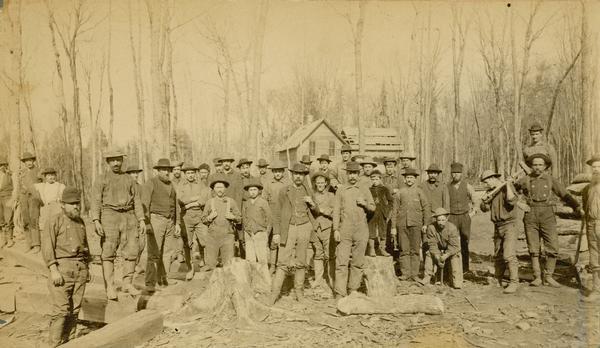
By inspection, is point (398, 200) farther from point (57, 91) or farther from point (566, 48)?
point (57, 91)

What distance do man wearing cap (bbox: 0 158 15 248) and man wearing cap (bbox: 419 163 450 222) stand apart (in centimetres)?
878

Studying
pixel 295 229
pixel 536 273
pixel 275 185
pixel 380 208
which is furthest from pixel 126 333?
pixel 536 273

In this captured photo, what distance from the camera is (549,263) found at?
592cm

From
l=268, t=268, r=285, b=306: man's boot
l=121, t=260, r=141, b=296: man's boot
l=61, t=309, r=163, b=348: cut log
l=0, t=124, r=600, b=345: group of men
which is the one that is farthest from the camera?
l=121, t=260, r=141, b=296: man's boot

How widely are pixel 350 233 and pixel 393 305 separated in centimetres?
119

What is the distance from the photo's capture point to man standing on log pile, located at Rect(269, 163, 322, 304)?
5.97 m

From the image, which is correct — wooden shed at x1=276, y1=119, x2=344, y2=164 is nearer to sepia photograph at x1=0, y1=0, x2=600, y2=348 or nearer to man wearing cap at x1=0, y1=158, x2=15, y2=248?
sepia photograph at x1=0, y1=0, x2=600, y2=348

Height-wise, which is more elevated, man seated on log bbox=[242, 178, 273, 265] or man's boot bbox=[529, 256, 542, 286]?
man seated on log bbox=[242, 178, 273, 265]

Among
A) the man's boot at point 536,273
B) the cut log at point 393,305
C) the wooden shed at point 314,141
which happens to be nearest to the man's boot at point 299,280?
the cut log at point 393,305

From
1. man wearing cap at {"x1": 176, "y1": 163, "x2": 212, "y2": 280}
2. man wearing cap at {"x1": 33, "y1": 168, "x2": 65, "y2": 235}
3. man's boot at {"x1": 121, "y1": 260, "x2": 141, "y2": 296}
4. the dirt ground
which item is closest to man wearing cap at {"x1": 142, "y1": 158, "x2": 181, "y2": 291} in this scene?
man's boot at {"x1": 121, "y1": 260, "x2": 141, "y2": 296}

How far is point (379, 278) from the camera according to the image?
591 centimetres

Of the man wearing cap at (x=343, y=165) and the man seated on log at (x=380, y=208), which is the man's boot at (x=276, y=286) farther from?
the man wearing cap at (x=343, y=165)

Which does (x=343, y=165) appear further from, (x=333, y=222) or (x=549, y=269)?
(x=549, y=269)

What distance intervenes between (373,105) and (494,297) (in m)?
23.1
